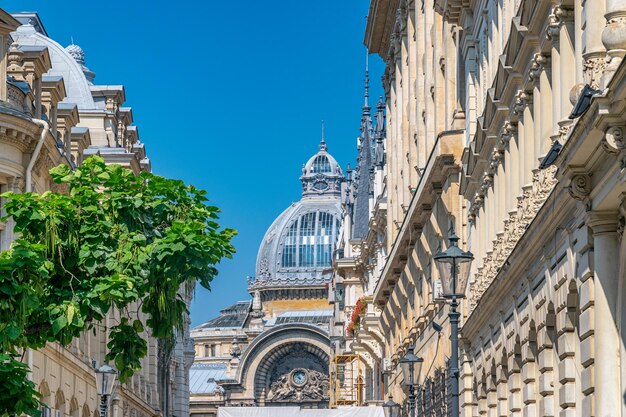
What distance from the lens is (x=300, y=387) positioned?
16288cm

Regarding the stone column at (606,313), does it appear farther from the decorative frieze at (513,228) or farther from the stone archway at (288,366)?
the stone archway at (288,366)

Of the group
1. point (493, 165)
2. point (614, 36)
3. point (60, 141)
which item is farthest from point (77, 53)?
point (614, 36)

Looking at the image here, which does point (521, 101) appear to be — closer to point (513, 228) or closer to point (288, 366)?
point (513, 228)

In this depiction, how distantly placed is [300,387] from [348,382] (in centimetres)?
5462

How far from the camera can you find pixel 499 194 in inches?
1175

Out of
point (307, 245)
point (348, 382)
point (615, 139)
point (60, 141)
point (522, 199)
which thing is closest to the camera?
point (615, 139)

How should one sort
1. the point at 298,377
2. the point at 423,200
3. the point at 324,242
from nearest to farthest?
the point at 423,200 < the point at 298,377 < the point at 324,242

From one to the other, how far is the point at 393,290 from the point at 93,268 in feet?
110

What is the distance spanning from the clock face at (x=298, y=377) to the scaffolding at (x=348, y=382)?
4522 cm

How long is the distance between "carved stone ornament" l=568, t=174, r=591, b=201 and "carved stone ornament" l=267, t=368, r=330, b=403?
466 ft

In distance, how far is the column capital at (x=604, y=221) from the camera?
18.4 metres

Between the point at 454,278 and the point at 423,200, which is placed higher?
the point at 423,200

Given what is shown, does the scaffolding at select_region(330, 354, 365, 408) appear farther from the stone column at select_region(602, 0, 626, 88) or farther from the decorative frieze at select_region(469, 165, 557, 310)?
the stone column at select_region(602, 0, 626, 88)

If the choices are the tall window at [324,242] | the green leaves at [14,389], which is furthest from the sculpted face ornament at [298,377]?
the green leaves at [14,389]
